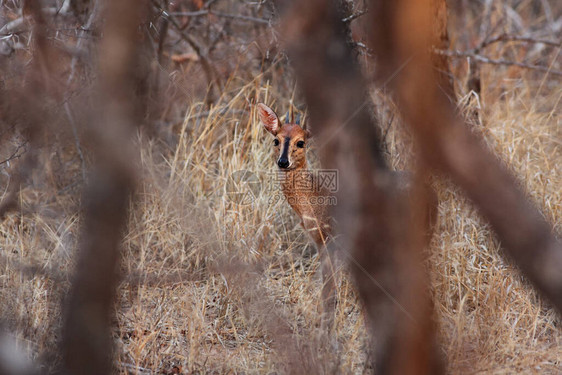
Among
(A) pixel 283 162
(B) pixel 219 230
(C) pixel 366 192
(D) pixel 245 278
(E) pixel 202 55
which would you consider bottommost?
(B) pixel 219 230

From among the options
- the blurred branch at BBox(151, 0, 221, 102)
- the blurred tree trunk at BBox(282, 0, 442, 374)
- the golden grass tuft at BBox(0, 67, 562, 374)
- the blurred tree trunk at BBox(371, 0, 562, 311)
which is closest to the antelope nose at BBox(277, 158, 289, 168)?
the golden grass tuft at BBox(0, 67, 562, 374)

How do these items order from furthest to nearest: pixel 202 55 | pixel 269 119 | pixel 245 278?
pixel 202 55 → pixel 269 119 → pixel 245 278

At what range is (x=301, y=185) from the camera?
3.80 m

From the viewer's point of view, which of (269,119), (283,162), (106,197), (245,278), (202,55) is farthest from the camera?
(202,55)

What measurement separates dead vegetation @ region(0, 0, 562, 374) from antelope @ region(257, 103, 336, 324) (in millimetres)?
156

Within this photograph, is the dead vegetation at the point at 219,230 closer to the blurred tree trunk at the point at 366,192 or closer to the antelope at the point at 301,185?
the antelope at the point at 301,185

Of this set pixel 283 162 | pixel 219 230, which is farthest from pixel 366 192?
pixel 219 230

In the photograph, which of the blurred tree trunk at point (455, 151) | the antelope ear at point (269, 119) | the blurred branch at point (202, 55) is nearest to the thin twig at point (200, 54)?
the blurred branch at point (202, 55)

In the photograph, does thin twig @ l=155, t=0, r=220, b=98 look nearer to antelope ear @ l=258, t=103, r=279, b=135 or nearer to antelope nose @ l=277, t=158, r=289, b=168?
antelope ear @ l=258, t=103, r=279, b=135

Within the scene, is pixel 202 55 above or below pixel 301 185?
above

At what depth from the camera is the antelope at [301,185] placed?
356cm

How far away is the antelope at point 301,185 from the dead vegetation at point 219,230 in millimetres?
156

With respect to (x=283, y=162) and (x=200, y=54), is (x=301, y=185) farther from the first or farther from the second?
(x=200, y=54)

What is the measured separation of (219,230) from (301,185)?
548 millimetres
